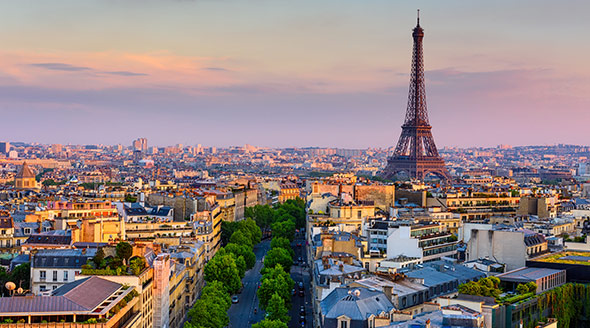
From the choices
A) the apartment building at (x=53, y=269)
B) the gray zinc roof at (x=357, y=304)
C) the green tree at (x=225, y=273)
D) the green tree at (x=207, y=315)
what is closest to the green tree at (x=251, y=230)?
the green tree at (x=225, y=273)

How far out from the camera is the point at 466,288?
4169cm

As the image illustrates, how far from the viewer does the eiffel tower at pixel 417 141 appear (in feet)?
624

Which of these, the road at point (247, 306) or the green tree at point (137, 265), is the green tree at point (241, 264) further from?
the green tree at point (137, 265)

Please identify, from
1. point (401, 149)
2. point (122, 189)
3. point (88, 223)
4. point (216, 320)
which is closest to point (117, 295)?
point (216, 320)

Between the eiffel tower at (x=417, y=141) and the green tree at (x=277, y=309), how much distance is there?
450ft

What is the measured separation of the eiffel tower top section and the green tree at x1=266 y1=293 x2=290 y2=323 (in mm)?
138671

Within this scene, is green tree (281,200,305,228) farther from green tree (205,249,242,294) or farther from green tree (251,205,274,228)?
green tree (205,249,242,294)

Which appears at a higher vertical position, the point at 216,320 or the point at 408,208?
the point at 408,208

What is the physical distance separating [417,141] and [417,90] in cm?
1203

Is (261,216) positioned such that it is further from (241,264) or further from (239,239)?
(241,264)

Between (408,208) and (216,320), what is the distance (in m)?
40.1

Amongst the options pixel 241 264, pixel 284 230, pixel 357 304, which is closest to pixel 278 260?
pixel 241 264

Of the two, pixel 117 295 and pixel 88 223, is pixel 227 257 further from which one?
pixel 117 295

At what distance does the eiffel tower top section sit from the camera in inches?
7406
